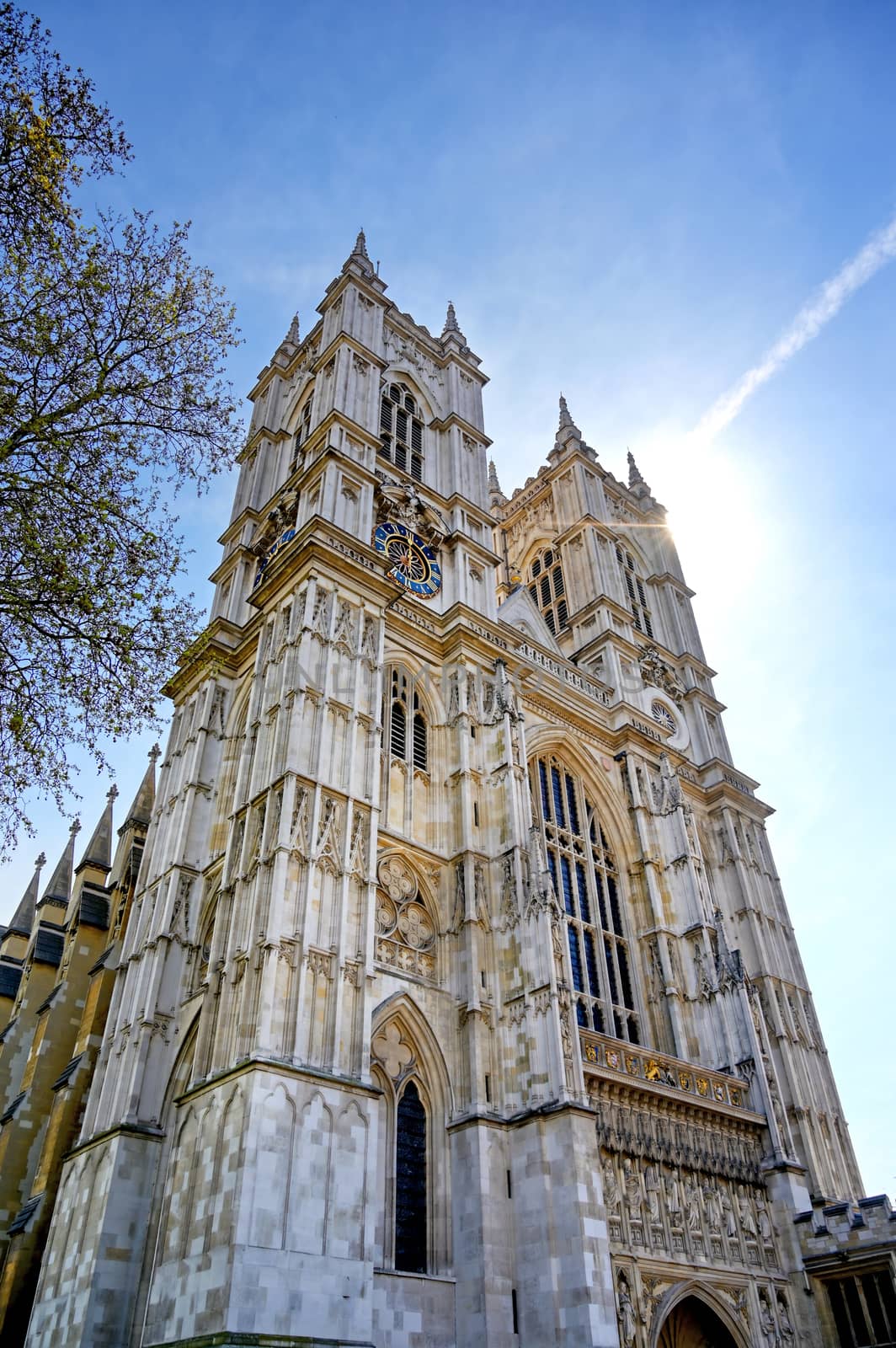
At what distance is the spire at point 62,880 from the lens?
130 ft

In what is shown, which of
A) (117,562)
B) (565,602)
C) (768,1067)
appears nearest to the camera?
(117,562)

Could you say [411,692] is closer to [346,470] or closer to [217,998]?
[346,470]

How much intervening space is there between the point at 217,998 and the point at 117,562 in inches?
400

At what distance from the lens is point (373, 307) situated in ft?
113

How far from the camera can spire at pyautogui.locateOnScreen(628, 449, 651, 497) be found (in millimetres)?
45688

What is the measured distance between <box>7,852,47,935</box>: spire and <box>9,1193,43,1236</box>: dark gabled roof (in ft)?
72.2

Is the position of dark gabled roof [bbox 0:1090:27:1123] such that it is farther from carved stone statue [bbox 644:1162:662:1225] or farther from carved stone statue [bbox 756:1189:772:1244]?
carved stone statue [bbox 756:1189:772:1244]

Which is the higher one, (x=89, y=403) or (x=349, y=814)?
(x=349, y=814)

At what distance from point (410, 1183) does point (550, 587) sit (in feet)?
83.3

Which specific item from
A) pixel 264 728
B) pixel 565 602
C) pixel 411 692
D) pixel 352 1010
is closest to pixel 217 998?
pixel 352 1010

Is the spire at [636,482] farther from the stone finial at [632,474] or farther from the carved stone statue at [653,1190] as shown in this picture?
the carved stone statue at [653,1190]

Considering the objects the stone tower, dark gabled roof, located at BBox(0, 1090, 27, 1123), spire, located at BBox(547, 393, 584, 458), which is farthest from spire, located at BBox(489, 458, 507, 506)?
dark gabled roof, located at BBox(0, 1090, 27, 1123)

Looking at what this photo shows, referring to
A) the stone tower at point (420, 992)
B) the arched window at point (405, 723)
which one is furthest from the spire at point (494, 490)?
the arched window at point (405, 723)

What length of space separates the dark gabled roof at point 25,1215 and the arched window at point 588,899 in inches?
518
